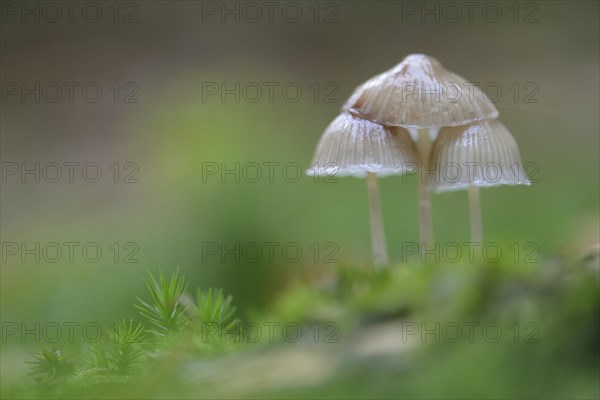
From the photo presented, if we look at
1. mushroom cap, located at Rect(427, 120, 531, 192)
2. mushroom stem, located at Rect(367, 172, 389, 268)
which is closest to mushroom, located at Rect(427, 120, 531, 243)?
mushroom cap, located at Rect(427, 120, 531, 192)

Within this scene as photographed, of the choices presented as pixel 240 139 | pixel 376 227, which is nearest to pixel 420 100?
pixel 376 227

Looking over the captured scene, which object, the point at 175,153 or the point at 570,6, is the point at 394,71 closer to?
the point at 175,153

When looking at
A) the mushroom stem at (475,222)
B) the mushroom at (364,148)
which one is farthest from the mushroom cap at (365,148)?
the mushroom stem at (475,222)

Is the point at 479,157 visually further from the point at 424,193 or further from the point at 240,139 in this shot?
the point at 240,139

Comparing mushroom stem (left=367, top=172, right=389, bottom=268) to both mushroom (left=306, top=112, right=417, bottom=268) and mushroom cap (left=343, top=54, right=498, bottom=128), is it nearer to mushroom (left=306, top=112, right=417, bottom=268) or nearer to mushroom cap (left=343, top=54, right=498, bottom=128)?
mushroom (left=306, top=112, right=417, bottom=268)

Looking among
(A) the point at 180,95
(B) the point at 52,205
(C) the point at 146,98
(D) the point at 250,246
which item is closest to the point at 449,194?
(D) the point at 250,246
